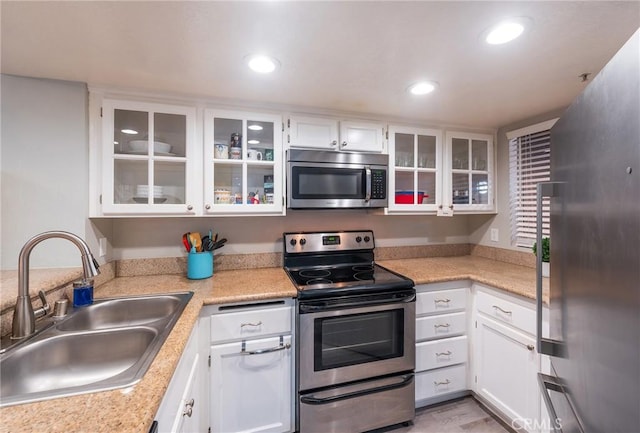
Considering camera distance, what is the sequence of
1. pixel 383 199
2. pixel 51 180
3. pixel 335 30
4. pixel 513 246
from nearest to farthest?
pixel 335 30 < pixel 51 180 < pixel 383 199 < pixel 513 246

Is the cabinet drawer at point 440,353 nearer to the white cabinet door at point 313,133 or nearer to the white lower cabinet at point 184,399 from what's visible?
the white lower cabinet at point 184,399

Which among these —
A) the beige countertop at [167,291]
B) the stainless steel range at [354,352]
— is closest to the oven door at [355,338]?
the stainless steel range at [354,352]

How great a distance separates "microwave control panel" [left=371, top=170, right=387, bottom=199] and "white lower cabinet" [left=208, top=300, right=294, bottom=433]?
3.34 feet

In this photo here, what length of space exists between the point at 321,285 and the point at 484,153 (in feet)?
6.37

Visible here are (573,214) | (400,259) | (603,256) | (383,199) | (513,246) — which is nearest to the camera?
(603,256)

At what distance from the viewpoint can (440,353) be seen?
1.90 meters

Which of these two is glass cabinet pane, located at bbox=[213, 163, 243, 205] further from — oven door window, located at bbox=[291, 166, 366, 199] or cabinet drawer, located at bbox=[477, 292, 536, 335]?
cabinet drawer, located at bbox=[477, 292, 536, 335]

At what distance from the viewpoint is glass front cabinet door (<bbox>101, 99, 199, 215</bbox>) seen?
64.8 inches

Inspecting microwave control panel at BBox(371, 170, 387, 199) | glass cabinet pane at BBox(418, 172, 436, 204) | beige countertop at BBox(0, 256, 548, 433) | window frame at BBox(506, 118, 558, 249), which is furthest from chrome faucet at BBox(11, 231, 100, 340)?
window frame at BBox(506, 118, 558, 249)

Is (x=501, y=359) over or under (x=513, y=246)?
under

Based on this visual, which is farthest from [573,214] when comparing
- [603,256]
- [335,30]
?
[335,30]

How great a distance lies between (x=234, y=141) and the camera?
189 centimetres

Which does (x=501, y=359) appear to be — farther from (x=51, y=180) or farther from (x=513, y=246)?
(x=51, y=180)

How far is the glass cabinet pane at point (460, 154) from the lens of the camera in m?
2.36
